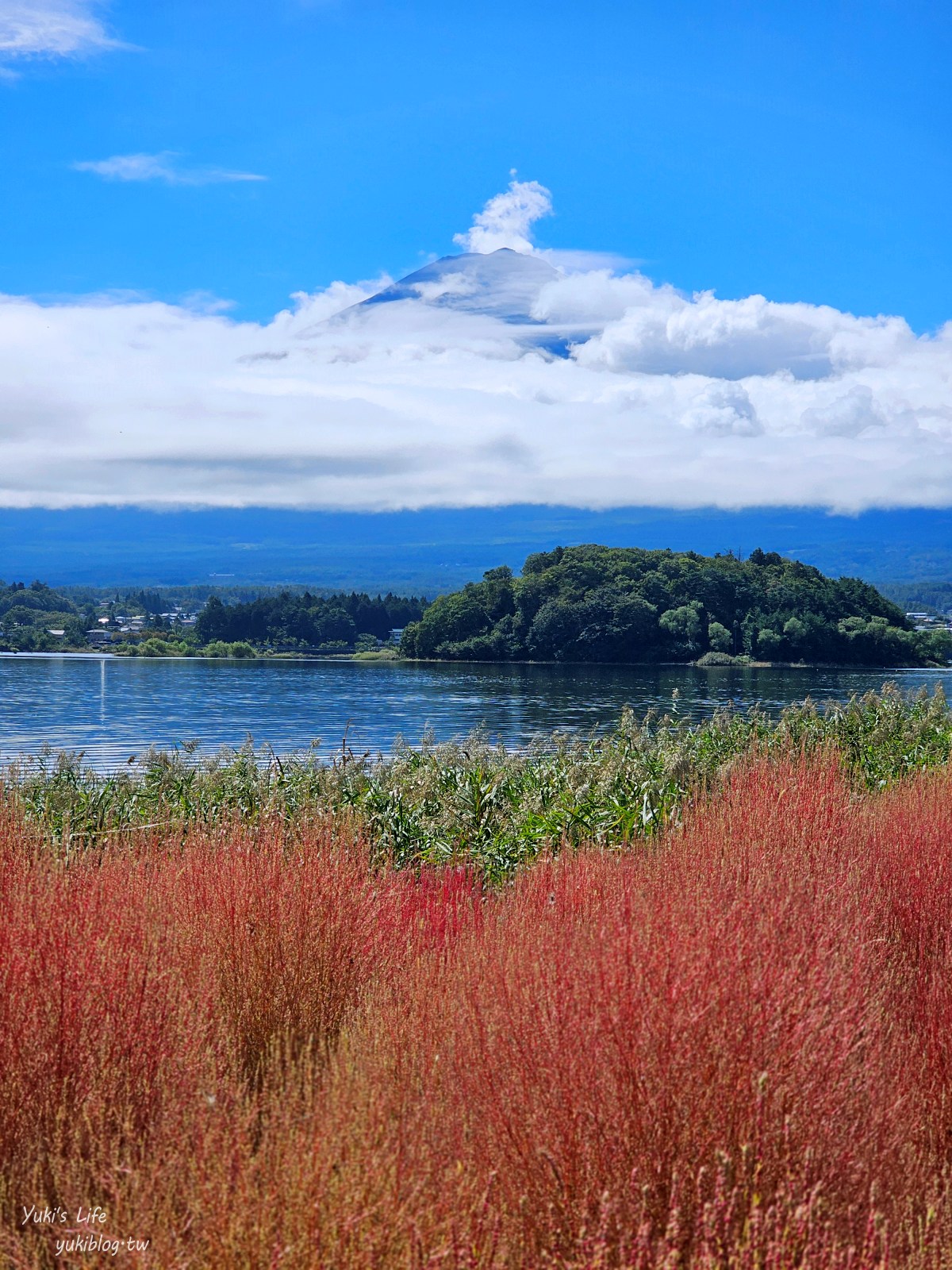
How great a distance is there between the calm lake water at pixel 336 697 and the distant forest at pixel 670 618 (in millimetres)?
3239

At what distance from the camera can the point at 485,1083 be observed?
3760 millimetres

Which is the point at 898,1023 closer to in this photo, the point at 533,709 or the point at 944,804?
the point at 944,804

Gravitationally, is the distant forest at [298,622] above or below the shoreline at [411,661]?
above

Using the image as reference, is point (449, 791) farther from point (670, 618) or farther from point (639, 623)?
point (670, 618)

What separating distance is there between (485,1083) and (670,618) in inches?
Answer: 3938

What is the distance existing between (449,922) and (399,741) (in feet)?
22.2

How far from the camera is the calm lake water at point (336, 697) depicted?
1785 inches

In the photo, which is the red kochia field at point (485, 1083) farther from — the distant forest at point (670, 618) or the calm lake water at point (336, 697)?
the distant forest at point (670, 618)

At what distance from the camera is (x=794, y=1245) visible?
10.3 ft

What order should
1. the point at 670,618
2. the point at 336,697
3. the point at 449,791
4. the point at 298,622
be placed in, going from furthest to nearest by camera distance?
the point at 298,622
the point at 670,618
the point at 336,697
the point at 449,791

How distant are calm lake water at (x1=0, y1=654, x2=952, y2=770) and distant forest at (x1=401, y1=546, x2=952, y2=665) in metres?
3.24

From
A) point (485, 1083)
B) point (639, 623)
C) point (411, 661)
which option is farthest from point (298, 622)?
point (485, 1083)

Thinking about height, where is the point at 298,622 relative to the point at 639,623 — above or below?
above

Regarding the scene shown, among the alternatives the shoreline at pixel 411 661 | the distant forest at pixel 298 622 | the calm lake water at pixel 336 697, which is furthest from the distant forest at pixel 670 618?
the distant forest at pixel 298 622
